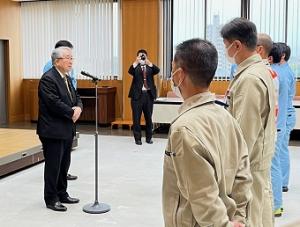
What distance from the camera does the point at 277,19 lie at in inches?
336

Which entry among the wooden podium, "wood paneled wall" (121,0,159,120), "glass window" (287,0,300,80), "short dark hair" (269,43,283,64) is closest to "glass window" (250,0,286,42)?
"glass window" (287,0,300,80)

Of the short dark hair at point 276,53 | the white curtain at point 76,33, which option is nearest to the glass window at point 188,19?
the white curtain at point 76,33

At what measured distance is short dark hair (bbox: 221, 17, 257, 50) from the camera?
2236 mm

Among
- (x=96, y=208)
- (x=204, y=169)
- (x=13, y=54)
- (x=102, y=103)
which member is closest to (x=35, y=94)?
(x=13, y=54)

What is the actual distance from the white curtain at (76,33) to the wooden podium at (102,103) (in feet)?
1.42

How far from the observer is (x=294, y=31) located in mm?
8422

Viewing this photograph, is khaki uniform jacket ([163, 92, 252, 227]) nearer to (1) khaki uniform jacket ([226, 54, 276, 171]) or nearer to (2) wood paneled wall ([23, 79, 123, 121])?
(1) khaki uniform jacket ([226, 54, 276, 171])

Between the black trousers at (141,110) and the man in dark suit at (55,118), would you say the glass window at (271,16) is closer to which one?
the black trousers at (141,110)

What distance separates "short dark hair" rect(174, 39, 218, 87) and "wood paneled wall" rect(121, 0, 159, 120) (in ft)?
25.2

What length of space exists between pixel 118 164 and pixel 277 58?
2918mm

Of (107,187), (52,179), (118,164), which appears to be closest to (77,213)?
(52,179)

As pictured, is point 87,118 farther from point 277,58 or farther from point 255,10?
point 277,58

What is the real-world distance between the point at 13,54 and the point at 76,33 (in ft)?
5.33

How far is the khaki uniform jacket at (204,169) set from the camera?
1.44 metres
